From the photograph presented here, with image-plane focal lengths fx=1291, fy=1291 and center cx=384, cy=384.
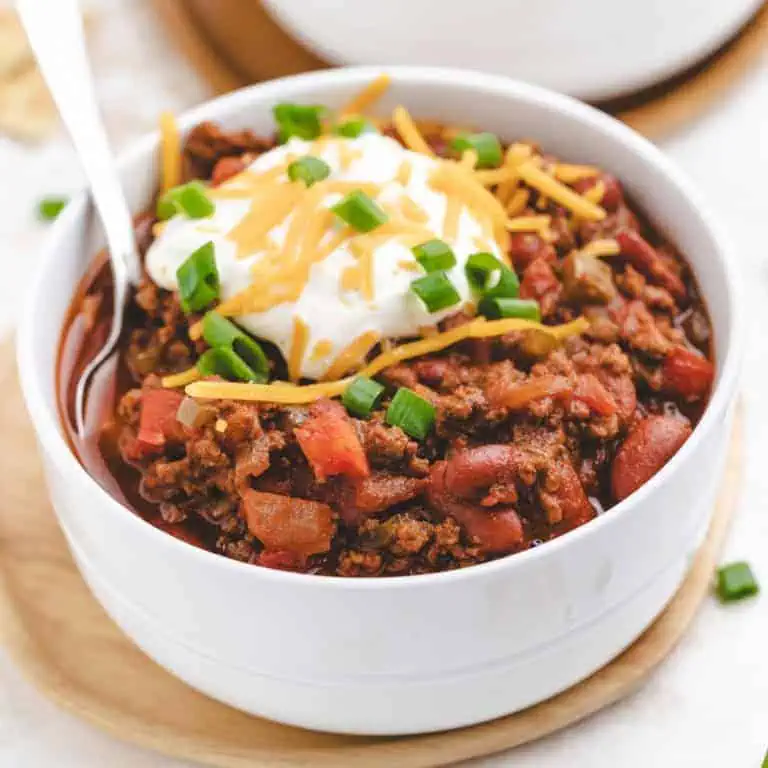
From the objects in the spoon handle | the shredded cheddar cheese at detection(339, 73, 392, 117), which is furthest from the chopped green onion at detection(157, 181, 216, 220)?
the shredded cheddar cheese at detection(339, 73, 392, 117)

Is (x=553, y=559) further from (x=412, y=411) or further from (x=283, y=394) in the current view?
(x=283, y=394)

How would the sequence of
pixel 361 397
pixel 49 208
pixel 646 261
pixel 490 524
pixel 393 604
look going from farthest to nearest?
pixel 49 208 → pixel 646 261 → pixel 361 397 → pixel 490 524 → pixel 393 604

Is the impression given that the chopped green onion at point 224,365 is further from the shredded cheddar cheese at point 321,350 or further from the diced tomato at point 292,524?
the diced tomato at point 292,524

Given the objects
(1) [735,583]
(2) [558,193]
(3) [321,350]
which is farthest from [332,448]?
(1) [735,583]

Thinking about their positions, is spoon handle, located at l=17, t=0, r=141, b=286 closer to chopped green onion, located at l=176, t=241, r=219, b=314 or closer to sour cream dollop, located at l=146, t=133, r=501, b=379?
sour cream dollop, located at l=146, t=133, r=501, b=379

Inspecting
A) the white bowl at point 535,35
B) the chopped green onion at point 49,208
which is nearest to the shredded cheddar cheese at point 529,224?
the white bowl at point 535,35

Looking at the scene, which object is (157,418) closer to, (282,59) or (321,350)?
(321,350)

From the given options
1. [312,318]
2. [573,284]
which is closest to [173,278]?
[312,318]
